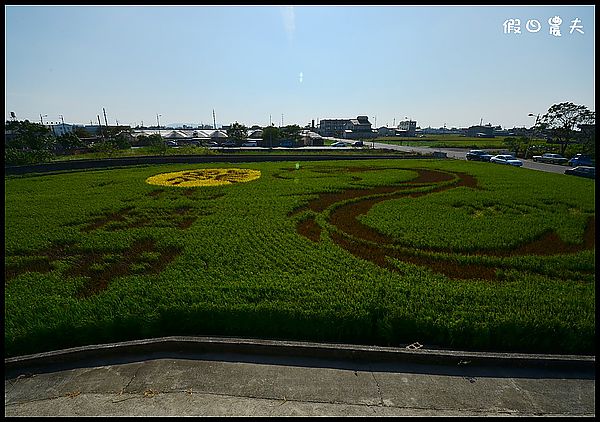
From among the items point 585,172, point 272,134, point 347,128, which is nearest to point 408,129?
point 347,128

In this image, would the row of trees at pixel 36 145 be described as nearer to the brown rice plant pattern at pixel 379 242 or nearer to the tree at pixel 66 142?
the tree at pixel 66 142

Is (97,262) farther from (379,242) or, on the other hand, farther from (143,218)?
(379,242)

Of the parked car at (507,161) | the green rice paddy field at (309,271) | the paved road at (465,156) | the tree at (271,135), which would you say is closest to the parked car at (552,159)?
the paved road at (465,156)

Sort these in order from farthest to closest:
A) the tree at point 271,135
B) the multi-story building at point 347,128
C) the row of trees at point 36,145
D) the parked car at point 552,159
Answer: the multi-story building at point 347,128 → the tree at point 271,135 → the parked car at point 552,159 → the row of trees at point 36,145

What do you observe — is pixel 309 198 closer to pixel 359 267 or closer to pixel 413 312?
pixel 359 267

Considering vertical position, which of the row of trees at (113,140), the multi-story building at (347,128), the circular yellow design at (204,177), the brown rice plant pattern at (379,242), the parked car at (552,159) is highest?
the multi-story building at (347,128)

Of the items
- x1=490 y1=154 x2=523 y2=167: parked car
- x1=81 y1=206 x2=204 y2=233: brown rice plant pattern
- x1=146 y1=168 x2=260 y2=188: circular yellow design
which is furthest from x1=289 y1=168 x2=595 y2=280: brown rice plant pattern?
x1=490 y1=154 x2=523 y2=167: parked car

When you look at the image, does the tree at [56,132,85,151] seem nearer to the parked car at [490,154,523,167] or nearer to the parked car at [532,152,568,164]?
the parked car at [490,154,523,167]
